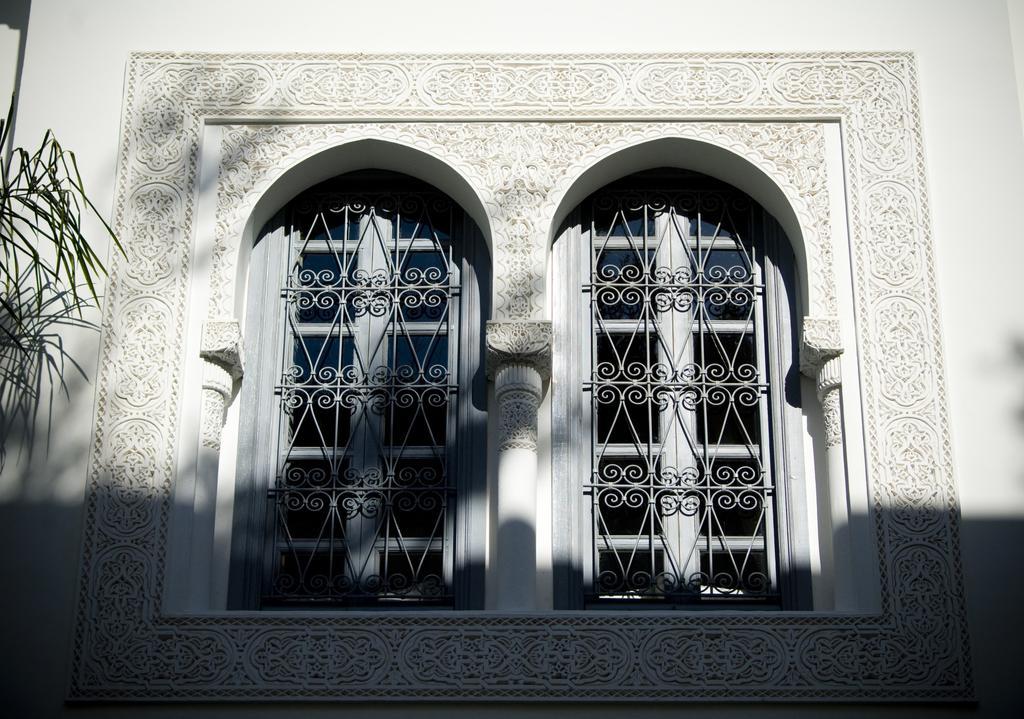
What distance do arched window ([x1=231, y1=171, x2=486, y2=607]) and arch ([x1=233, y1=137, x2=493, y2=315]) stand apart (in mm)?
84

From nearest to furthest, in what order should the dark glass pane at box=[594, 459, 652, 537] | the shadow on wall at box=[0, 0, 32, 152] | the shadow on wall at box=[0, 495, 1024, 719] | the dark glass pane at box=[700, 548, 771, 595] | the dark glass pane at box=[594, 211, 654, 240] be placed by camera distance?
the shadow on wall at box=[0, 495, 1024, 719] < the dark glass pane at box=[700, 548, 771, 595] < the dark glass pane at box=[594, 459, 652, 537] < the dark glass pane at box=[594, 211, 654, 240] < the shadow on wall at box=[0, 0, 32, 152]

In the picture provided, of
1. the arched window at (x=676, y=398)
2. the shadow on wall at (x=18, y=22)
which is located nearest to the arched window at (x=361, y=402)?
the arched window at (x=676, y=398)

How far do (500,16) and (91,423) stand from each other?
111 inches

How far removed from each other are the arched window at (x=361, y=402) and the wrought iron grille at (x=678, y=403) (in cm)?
62

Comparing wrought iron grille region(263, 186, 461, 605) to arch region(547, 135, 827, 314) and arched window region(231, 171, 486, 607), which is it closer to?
arched window region(231, 171, 486, 607)

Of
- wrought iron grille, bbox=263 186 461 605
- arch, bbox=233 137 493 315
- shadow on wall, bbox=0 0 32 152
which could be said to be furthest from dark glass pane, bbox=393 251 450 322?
shadow on wall, bbox=0 0 32 152

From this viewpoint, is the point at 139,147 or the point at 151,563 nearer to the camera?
the point at 151,563

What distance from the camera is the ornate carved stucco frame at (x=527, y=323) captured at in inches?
247

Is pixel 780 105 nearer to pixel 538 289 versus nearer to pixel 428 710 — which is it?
pixel 538 289

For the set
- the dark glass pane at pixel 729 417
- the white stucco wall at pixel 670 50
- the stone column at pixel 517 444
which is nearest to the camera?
the white stucco wall at pixel 670 50

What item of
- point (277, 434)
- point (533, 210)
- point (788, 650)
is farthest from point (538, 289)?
point (788, 650)

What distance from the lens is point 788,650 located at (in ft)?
20.7

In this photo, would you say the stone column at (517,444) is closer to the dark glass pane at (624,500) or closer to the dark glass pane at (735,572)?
the dark glass pane at (624,500)

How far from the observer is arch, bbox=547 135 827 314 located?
23.1 feet
